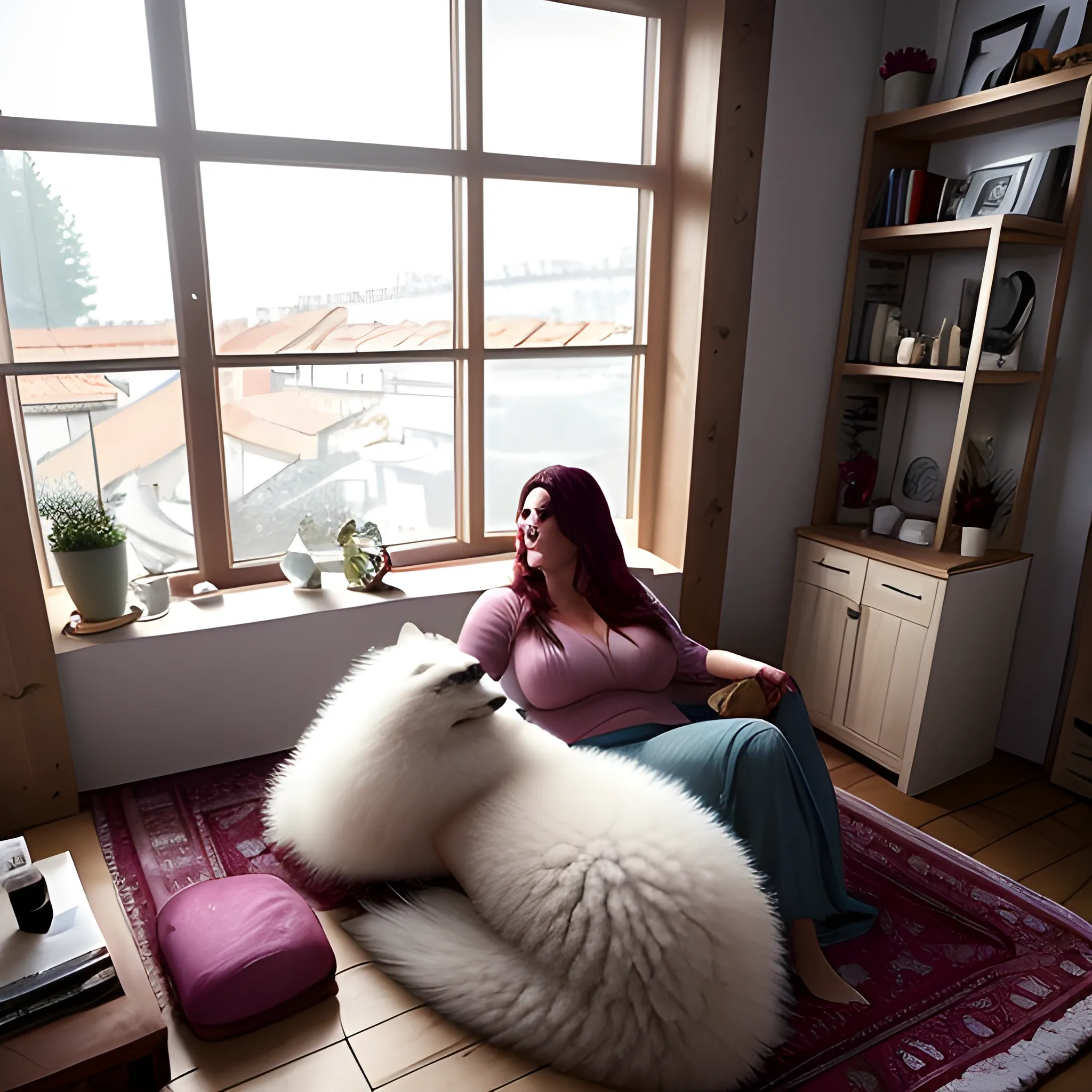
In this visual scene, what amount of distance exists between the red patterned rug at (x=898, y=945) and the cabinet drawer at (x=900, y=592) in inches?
22.1

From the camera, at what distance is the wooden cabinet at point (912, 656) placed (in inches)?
89.9

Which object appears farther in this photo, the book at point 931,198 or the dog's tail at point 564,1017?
the book at point 931,198

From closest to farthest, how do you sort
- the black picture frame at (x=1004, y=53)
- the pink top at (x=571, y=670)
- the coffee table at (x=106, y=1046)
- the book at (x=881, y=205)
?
1. the coffee table at (x=106, y=1046)
2. the pink top at (x=571, y=670)
3. the black picture frame at (x=1004, y=53)
4. the book at (x=881, y=205)

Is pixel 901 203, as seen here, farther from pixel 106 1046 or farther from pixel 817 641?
pixel 106 1046

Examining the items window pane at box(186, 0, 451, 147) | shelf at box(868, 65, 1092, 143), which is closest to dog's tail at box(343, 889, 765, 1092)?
window pane at box(186, 0, 451, 147)

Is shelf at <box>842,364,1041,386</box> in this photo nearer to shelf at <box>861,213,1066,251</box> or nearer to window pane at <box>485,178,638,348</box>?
shelf at <box>861,213,1066,251</box>

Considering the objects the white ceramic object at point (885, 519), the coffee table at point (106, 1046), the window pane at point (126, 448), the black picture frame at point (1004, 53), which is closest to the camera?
the coffee table at point (106, 1046)

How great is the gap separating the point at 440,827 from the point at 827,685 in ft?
5.31

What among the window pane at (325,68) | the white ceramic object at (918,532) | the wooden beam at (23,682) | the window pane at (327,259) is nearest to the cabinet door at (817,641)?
the white ceramic object at (918,532)

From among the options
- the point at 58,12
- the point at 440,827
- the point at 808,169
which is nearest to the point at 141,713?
the point at 440,827

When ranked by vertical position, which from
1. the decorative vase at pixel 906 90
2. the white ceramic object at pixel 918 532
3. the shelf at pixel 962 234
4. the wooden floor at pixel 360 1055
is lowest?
the wooden floor at pixel 360 1055

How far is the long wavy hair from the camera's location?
173cm

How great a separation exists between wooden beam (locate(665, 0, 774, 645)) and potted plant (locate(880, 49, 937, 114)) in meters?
0.40

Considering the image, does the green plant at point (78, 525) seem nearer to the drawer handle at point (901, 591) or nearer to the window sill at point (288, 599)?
the window sill at point (288, 599)
